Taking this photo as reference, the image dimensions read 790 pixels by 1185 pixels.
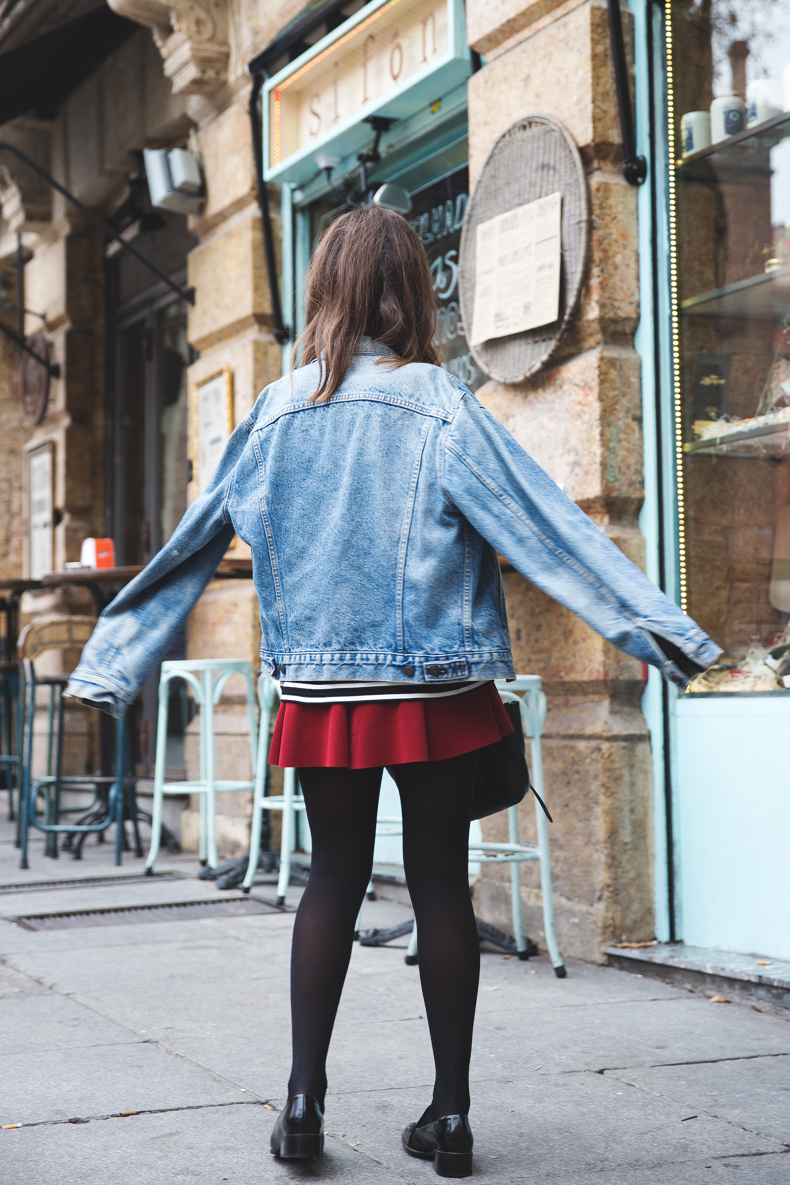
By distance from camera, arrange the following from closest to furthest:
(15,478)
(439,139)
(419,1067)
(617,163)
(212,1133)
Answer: (212,1133)
(419,1067)
(617,163)
(439,139)
(15,478)

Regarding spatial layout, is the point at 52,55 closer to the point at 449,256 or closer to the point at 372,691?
the point at 449,256

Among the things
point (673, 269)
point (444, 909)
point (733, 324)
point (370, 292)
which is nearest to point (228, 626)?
point (673, 269)

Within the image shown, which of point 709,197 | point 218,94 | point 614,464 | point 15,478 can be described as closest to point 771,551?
point 614,464

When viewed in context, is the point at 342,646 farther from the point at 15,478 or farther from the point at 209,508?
the point at 15,478

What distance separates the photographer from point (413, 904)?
2.26 metres

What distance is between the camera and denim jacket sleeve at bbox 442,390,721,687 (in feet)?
7.11

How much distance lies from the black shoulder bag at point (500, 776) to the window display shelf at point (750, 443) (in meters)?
1.78

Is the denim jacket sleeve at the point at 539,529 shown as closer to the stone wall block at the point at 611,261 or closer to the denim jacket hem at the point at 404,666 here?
the denim jacket hem at the point at 404,666

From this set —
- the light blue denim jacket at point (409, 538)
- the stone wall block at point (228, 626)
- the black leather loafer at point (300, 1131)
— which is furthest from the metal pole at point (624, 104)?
the black leather loafer at point (300, 1131)

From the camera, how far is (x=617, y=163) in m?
4.12

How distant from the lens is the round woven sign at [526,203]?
4.09 m

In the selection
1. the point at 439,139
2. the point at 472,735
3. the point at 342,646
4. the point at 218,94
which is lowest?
the point at 472,735

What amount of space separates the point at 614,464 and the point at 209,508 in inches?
72.3

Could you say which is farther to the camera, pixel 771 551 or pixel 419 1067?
pixel 771 551
